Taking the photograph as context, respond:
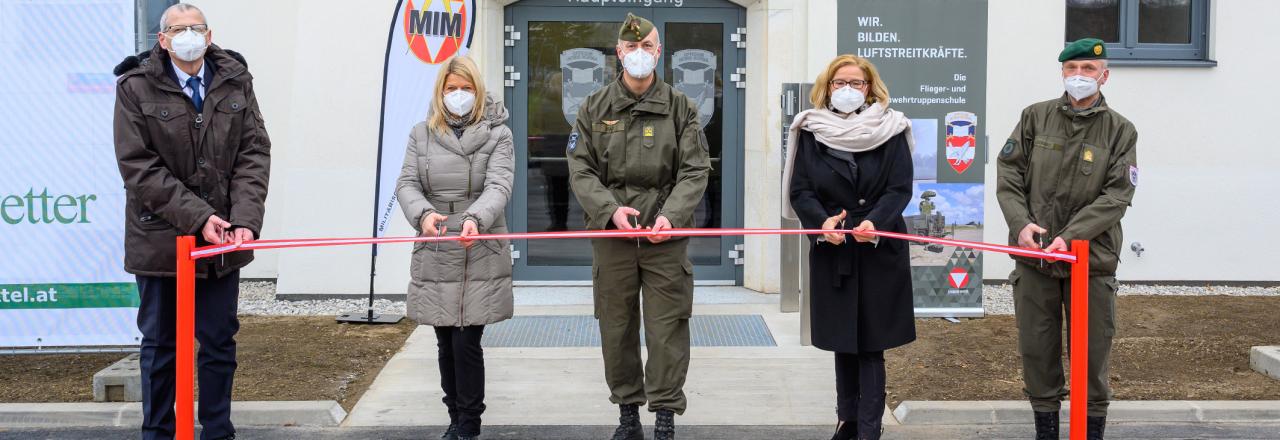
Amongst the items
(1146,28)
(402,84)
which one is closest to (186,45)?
(402,84)

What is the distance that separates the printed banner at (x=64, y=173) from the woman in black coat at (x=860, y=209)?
11.3 ft

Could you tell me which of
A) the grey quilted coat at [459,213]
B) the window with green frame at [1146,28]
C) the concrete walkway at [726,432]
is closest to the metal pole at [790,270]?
the concrete walkway at [726,432]

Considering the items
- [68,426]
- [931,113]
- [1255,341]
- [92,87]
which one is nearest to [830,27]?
[931,113]

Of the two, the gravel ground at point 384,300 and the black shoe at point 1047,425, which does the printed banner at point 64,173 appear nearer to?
the gravel ground at point 384,300

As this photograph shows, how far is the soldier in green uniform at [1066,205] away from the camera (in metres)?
4.90

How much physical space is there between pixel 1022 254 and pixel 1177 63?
551cm

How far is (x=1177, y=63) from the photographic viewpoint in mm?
9492

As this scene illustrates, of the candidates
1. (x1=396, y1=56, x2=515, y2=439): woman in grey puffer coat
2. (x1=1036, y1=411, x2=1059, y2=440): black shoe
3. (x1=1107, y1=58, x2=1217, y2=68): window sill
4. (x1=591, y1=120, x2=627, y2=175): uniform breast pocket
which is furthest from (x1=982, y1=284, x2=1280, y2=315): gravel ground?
(x1=396, y1=56, x2=515, y2=439): woman in grey puffer coat

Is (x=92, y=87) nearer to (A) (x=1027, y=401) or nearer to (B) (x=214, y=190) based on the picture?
(B) (x=214, y=190)

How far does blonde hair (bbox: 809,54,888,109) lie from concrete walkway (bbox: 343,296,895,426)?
157 centimetres

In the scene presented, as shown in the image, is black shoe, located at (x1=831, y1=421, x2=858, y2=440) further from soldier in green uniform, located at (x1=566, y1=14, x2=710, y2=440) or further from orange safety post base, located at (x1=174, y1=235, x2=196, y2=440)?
orange safety post base, located at (x1=174, y1=235, x2=196, y2=440)

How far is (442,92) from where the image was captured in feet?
16.9

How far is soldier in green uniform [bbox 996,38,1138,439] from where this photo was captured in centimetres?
490

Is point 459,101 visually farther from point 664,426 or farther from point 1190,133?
→ point 1190,133
